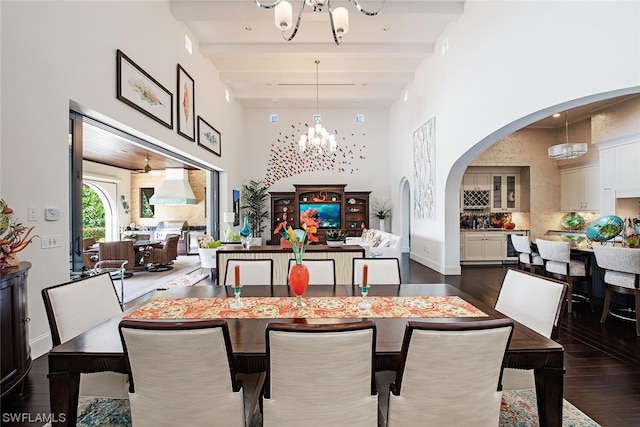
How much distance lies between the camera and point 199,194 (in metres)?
11.6

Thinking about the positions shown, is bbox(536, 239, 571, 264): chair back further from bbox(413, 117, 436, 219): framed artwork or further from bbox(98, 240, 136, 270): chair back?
bbox(98, 240, 136, 270): chair back

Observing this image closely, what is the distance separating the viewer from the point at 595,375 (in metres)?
2.58

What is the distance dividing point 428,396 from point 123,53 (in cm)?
472

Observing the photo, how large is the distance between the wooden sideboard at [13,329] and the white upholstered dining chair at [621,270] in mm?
5429

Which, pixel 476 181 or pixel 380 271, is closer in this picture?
pixel 380 271

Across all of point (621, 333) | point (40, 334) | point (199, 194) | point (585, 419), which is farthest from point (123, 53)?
point (199, 194)

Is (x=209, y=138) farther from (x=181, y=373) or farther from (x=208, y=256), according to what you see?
(x=181, y=373)

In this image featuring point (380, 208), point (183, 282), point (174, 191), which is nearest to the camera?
point (183, 282)

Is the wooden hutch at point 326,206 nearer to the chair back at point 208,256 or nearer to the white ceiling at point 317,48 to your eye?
the white ceiling at point 317,48

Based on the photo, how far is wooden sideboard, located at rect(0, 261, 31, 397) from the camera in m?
2.09

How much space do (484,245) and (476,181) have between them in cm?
161

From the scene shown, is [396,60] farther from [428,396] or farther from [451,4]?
[428,396]

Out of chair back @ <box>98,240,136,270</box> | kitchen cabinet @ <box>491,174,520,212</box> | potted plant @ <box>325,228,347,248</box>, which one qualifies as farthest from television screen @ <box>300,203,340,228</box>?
potted plant @ <box>325,228,347,248</box>

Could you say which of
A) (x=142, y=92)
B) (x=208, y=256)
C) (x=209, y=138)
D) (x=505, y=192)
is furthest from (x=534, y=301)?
(x=505, y=192)
